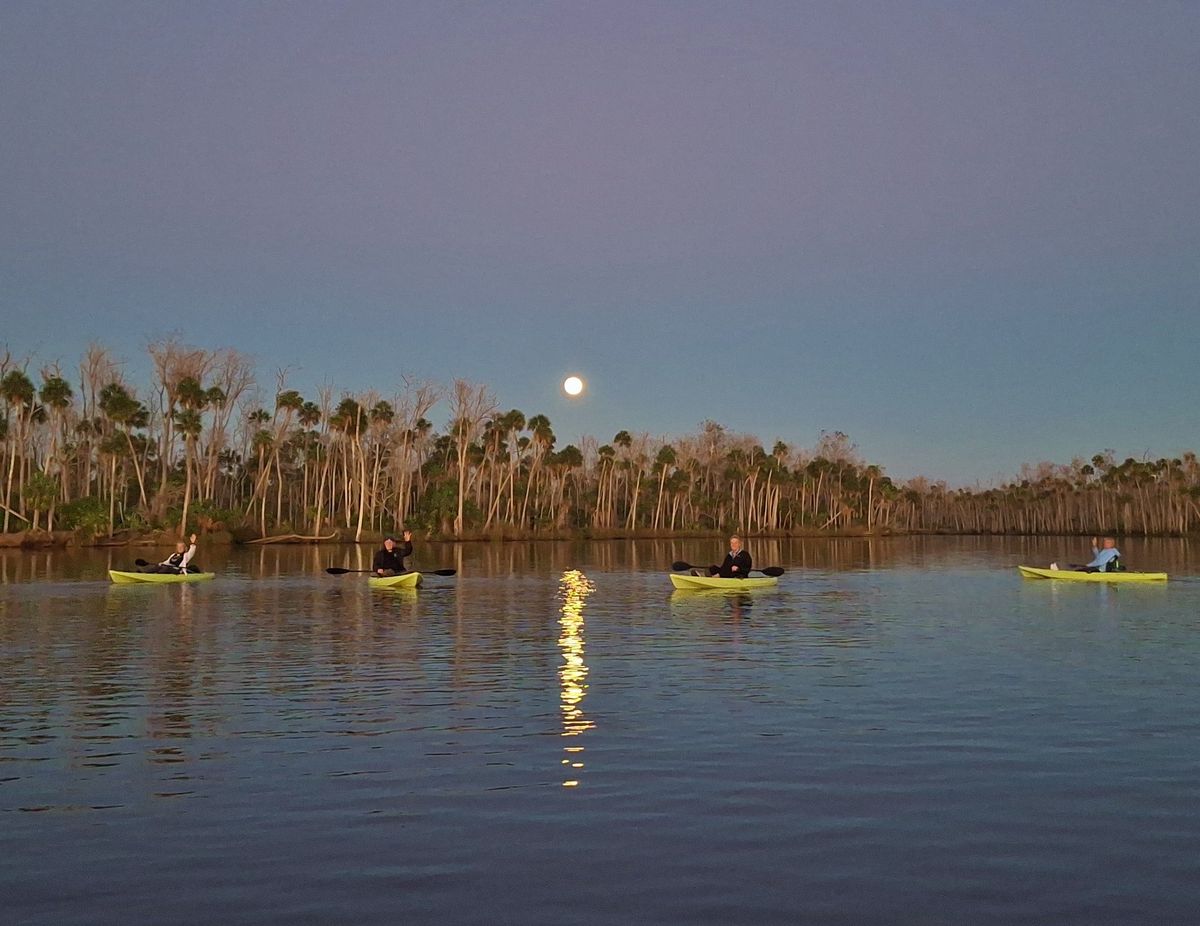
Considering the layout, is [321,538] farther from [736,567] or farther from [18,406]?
[736,567]

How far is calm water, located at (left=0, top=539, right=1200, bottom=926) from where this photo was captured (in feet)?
26.9

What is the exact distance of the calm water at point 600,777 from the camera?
820 centimetres

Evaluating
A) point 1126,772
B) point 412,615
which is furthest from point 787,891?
point 412,615

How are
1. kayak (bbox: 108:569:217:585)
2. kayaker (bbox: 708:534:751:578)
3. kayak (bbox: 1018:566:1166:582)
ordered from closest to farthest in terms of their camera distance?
1. kayaker (bbox: 708:534:751:578)
2. kayak (bbox: 1018:566:1166:582)
3. kayak (bbox: 108:569:217:585)

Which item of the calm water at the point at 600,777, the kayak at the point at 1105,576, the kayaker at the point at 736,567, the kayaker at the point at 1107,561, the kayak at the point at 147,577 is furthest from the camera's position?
the kayaker at the point at 1107,561

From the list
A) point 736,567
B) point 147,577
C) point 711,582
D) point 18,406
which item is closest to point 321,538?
point 18,406

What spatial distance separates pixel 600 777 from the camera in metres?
11.8

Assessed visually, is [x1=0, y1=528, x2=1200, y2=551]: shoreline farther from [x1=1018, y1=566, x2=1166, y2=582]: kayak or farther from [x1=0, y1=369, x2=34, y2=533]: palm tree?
[x1=1018, y1=566, x2=1166, y2=582]: kayak

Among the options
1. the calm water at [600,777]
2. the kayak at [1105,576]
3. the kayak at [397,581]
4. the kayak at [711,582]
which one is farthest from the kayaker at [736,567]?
the kayak at [1105,576]

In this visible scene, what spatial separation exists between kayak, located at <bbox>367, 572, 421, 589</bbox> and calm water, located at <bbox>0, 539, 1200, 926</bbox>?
13.4 metres

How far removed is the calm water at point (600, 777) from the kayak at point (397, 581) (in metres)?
13.4

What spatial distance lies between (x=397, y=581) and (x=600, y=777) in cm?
2905

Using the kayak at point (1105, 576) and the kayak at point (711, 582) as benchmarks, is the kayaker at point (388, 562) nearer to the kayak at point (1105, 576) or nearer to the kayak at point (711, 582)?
the kayak at point (711, 582)

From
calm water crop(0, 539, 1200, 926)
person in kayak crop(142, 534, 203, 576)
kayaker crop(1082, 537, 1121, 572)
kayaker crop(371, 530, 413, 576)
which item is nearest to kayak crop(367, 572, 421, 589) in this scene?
kayaker crop(371, 530, 413, 576)
